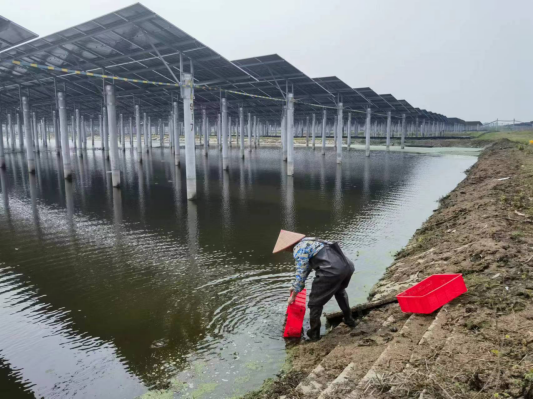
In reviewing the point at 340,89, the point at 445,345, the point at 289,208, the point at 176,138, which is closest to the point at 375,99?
the point at 340,89

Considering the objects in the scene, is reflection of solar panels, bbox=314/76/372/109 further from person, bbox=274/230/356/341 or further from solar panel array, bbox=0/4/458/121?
person, bbox=274/230/356/341

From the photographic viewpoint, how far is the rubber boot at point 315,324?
5.28 meters

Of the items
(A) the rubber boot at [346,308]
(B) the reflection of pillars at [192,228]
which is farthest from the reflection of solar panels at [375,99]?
(A) the rubber boot at [346,308]

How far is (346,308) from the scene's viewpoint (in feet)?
18.0

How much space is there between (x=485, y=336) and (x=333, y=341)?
71.5 inches

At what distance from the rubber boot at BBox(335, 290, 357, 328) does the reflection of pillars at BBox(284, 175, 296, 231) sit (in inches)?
249

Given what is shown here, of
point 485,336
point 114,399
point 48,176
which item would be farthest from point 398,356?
point 48,176

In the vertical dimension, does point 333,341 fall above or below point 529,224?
below

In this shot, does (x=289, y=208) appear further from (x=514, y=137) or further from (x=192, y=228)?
(x=514, y=137)

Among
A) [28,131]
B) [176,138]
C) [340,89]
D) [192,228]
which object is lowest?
[192,228]

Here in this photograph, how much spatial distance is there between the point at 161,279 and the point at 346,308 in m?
4.11

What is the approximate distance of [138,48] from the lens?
57.0 feet

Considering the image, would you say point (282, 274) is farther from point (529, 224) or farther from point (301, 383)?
point (529, 224)

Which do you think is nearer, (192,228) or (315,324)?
(315,324)
